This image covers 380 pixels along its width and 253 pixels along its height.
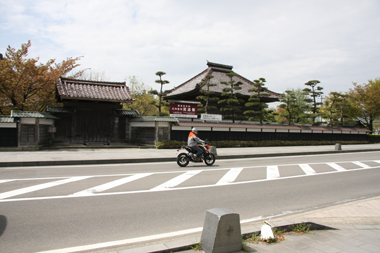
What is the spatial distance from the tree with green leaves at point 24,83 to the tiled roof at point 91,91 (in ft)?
5.27

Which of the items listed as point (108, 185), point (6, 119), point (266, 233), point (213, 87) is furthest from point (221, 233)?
point (213, 87)

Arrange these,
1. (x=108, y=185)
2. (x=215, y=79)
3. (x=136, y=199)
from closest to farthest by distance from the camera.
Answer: (x=136, y=199) < (x=108, y=185) < (x=215, y=79)

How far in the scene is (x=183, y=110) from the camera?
22.4 metres

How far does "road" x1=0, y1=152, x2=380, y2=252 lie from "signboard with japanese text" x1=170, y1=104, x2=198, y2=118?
12.4m

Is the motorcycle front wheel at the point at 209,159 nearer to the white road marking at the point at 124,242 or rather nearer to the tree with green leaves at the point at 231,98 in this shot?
the white road marking at the point at 124,242

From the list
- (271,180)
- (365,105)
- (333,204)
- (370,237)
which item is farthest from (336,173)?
(365,105)

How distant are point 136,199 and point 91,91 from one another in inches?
578

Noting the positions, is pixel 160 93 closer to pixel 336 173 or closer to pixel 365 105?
pixel 336 173

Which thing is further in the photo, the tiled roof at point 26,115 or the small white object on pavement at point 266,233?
the tiled roof at point 26,115

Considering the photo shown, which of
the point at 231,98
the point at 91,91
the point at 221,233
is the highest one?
the point at 231,98

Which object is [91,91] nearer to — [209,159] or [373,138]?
[209,159]

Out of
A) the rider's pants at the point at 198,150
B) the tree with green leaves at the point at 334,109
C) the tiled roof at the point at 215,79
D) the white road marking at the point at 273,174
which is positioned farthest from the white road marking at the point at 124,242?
the tree with green leaves at the point at 334,109

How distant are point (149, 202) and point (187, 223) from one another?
1465mm

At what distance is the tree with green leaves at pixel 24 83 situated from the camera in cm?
1708
